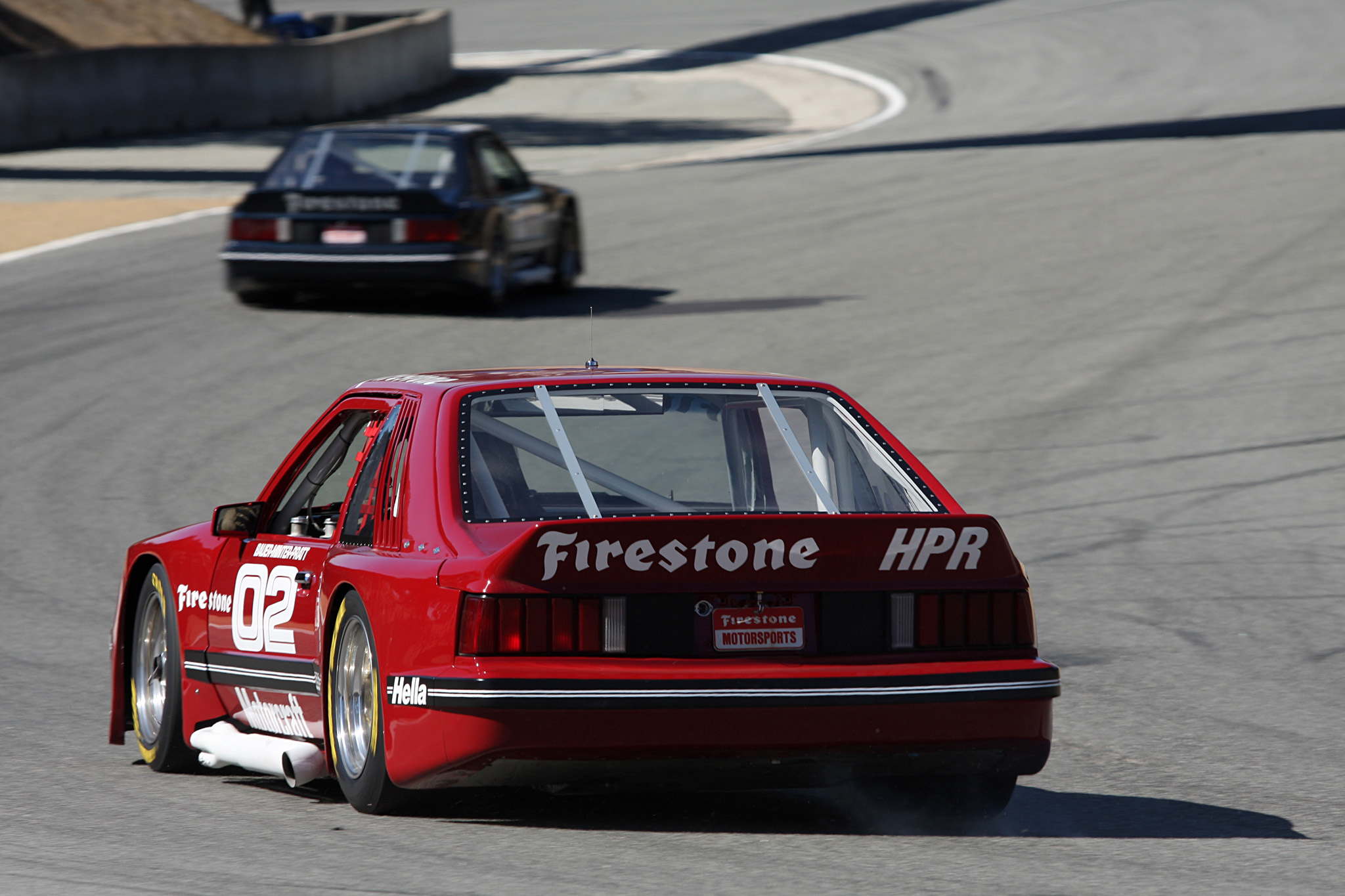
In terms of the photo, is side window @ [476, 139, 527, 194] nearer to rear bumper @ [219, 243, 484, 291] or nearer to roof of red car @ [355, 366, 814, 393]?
rear bumper @ [219, 243, 484, 291]

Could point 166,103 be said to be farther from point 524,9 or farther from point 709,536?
point 709,536

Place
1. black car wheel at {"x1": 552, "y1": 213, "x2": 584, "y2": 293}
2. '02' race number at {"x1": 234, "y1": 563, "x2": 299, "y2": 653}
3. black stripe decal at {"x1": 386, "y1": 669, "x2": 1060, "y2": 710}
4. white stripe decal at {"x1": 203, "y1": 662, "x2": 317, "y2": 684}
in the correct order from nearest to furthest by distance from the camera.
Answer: black stripe decal at {"x1": 386, "y1": 669, "x2": 1060, "y2": 710}
white stripe decal at {"x1": 203, "y1": 662, "x2": 317, "y2": 684}
'02' race number at {"x1": 234, "y1": 563, "x2": 299, "y2": 653}
black car wheel at {"x1": 552, "y1": 213, "x2": 584, "y2": 293}

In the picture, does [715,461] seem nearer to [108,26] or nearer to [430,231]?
[430,231]

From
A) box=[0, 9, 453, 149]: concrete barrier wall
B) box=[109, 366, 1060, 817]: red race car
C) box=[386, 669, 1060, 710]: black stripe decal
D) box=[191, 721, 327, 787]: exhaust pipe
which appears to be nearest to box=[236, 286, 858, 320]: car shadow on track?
box=[191, 721, 327, 787]: exhaust pipe

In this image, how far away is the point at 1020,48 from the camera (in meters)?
47.3

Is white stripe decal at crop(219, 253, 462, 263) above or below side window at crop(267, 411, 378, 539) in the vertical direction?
below

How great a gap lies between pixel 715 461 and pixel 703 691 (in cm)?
162

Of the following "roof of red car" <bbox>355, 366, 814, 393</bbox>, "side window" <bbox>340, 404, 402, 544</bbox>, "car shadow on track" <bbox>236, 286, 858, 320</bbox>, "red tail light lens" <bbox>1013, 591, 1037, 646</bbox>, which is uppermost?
"roof of red car" <bbox>355, 366, 814, 393</bbox>

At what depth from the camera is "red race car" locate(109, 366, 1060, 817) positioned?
212 inches

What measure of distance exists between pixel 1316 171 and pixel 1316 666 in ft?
55.3

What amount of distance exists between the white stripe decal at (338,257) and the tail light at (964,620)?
1180 centimetres

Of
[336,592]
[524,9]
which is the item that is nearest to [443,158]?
[336,592]

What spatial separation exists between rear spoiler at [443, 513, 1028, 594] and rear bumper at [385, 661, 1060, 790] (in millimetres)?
253

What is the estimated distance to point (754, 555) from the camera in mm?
5512
